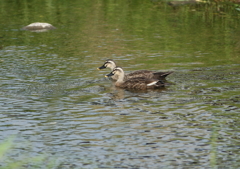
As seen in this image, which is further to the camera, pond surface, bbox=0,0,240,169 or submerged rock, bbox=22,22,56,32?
submerged rock, bbox=22,22,56,32

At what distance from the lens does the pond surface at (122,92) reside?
8.68 m

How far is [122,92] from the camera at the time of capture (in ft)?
45.9

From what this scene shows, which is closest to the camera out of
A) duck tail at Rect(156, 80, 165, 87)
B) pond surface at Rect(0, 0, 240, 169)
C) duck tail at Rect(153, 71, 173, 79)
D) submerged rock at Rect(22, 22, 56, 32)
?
pond surface at Rect(0, 0, 240, 169)

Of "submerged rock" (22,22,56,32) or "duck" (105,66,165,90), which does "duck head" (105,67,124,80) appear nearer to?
"duck" (105,66,165,90)

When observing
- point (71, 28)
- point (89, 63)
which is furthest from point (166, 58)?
point (71, 28)

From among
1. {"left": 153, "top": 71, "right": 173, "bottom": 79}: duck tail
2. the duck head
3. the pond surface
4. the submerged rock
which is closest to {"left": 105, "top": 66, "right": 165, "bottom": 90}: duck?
the duck head

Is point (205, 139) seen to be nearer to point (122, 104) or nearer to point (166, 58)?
point (122, 104)

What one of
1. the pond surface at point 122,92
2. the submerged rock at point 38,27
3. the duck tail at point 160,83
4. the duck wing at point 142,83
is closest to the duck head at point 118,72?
the pond surface at point 122,92

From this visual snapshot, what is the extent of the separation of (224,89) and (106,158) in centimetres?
593

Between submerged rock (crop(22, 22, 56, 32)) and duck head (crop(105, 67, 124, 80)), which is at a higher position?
submerged rock (crop(22, 22, 56, 32))

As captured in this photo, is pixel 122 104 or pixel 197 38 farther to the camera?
pixel 197 38

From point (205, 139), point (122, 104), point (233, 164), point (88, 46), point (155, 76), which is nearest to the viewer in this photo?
point (233, 164)

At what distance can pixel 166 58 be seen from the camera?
17.5m

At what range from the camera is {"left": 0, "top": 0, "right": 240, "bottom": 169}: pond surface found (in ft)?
28.5
